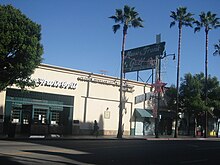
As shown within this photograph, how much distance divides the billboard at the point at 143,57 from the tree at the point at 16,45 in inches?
834

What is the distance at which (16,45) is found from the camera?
75.5 ft

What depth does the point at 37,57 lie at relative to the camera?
2475 centimetres

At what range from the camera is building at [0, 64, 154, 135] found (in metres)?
30.0

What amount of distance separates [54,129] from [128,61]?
18.1 metres

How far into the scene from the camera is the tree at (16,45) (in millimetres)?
22234

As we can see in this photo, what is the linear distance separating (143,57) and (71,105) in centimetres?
1483

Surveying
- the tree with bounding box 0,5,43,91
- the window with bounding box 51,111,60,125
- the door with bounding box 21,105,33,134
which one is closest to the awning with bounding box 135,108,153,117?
the window with bounding box 51,111,60,125

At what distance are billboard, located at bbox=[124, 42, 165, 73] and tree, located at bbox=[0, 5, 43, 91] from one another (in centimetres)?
2119

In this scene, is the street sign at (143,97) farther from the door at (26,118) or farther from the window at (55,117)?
the door at (26,118)

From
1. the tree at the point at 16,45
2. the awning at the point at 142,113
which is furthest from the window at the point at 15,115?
the awning at the point at 142,113

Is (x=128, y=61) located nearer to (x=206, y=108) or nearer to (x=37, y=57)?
(x=206, y=108)

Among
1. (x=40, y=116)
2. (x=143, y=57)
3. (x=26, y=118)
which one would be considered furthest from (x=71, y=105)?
(x=143, y=57)

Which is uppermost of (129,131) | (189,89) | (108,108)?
(189,89)

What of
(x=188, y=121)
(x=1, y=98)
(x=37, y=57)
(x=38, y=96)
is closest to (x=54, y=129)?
(x=38, y=96)
